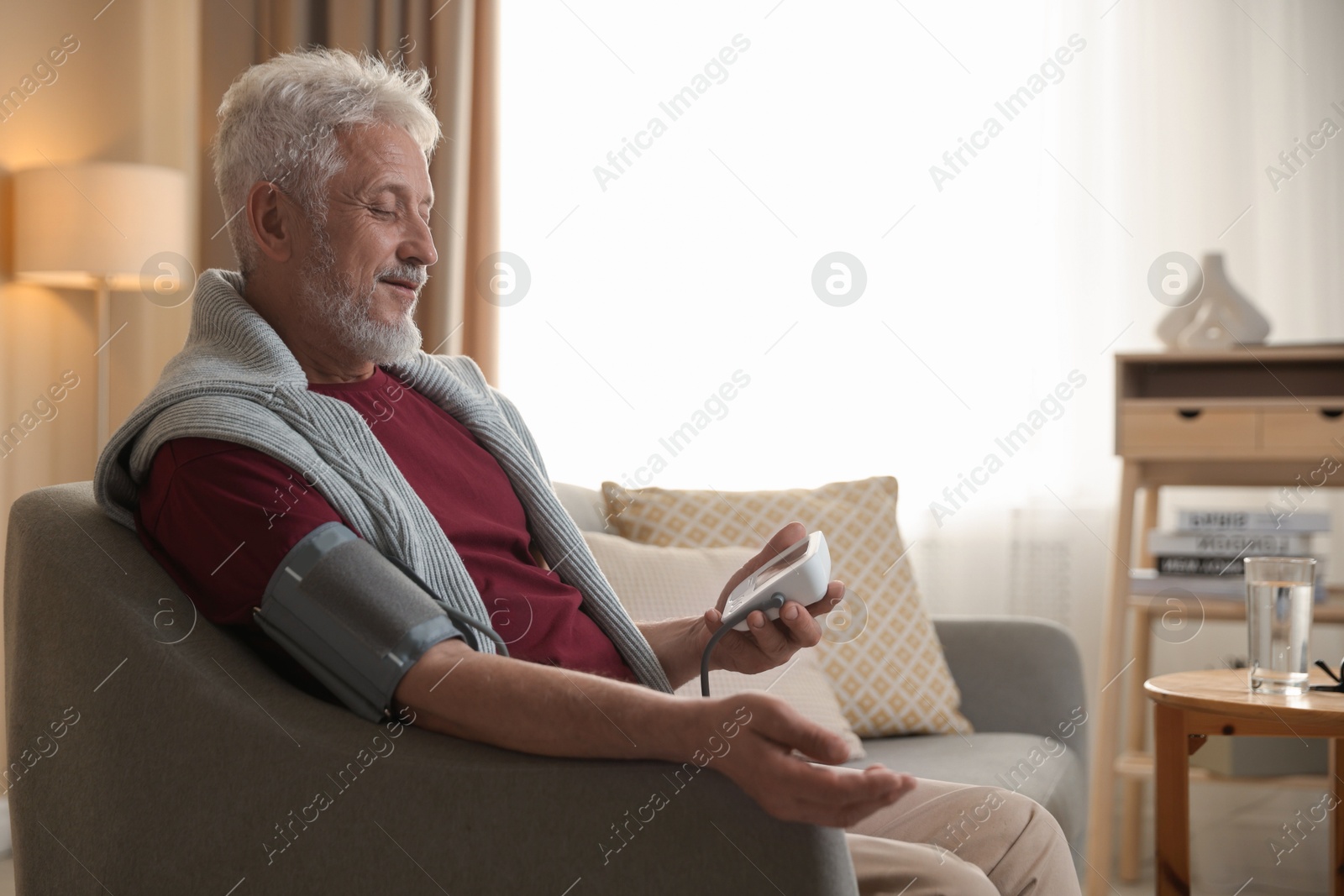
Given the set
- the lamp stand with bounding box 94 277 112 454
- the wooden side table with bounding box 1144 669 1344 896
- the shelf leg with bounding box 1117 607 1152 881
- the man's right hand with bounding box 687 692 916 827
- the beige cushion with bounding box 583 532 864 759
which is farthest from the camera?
the lamp stand with bounding box 94 277 112 454

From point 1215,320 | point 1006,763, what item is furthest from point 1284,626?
point 1215,320

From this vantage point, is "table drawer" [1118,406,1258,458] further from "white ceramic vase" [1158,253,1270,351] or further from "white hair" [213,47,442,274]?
"white hair" [213,47,442,274]

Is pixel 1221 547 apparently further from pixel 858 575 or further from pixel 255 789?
pixel 255 789

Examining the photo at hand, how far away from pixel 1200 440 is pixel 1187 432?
0.03m

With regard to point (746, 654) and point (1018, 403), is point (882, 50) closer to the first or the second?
point (1018, 403)

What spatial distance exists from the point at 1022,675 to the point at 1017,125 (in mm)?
1370

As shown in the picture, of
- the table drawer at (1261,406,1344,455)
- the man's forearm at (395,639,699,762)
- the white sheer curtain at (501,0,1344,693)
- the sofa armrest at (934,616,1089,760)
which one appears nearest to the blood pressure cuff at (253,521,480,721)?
the man's forearm at (395,639,699,762)

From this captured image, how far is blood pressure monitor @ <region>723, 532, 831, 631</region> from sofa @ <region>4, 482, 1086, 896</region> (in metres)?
0.30

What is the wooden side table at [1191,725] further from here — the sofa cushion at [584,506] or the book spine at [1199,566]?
the sofa cushion at [584,506]

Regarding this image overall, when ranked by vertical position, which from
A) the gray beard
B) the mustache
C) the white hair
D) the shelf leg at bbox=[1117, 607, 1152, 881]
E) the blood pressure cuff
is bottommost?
the shelf leg at bbox=[1117, 607, 1152, 881]

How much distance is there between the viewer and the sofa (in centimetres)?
79

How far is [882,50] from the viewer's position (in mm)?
2660

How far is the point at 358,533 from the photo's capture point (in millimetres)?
992

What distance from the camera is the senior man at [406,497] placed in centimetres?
83
